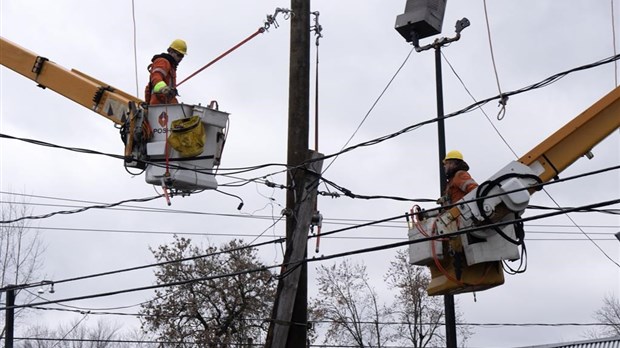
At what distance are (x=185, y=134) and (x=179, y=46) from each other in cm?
144

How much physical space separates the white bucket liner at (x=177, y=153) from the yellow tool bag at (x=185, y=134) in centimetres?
9

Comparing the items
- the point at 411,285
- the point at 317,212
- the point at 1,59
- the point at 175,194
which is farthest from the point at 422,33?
the point at 411,285

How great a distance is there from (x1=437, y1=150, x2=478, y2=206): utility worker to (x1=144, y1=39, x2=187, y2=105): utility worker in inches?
132

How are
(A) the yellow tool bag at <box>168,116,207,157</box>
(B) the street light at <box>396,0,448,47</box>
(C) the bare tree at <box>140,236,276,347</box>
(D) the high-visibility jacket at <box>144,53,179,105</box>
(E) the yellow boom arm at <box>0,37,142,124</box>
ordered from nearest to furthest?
(A) the yellow tool bag at <box>168,116,207,157</box> < (D) the high-visibility jacket at <box>144,53,179,105</box> < (E) the yellow boom arm at <box>0,37,142,124</box> < (B) the street light at <box>396,0,448,47</box> < (C) the bare tree at <box>140,236,276,347</box>

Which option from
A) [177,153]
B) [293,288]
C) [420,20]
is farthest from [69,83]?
[420,20]

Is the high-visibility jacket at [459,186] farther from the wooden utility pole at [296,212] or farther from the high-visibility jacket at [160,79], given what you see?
the high-visibility jacket at [160,79]

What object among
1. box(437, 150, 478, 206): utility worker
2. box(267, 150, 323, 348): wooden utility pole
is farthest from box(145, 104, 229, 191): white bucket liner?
box(437, 150, 478, 206): utility worker

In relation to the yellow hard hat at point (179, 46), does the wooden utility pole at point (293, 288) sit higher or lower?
lower

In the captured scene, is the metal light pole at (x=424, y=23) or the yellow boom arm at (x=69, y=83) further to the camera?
the metal light pole at (x=424, y=23)

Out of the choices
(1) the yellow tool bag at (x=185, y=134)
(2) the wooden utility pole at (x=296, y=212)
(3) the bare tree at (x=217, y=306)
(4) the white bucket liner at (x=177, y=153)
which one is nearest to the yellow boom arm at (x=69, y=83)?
(4) the white bucket liner at (x=177, y=153)

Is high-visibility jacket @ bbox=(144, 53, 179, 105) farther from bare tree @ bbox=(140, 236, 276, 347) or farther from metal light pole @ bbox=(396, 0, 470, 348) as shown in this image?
bare tree @ bbox=(140, 236, 276, 347)

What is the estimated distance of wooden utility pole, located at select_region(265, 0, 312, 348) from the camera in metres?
10.8

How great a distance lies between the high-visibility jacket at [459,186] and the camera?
34.3 feet

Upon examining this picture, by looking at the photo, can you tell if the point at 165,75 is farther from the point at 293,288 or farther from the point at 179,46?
the point at 293,288
